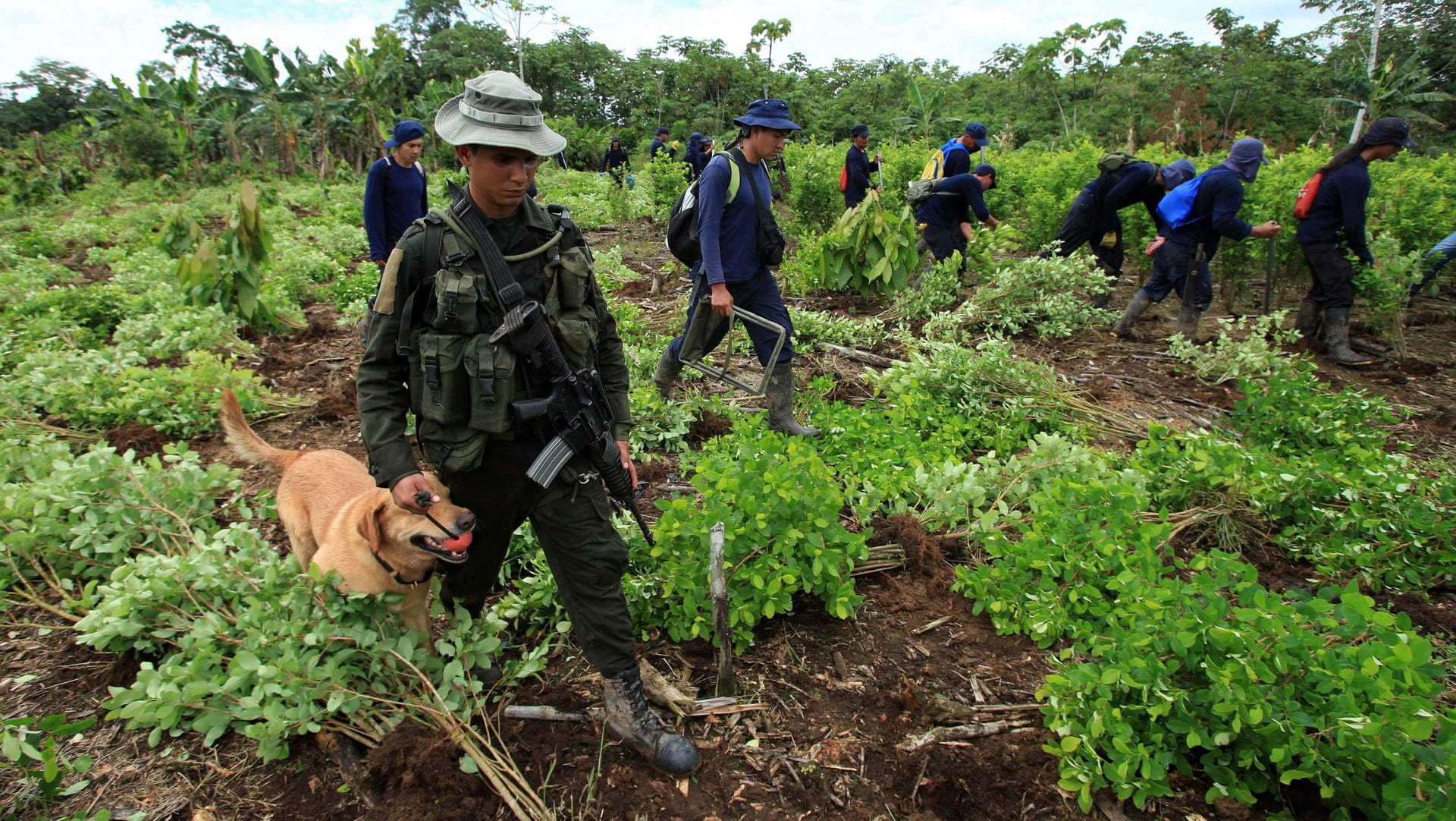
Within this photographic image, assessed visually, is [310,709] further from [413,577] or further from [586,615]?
[586,615]

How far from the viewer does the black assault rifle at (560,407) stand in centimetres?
230

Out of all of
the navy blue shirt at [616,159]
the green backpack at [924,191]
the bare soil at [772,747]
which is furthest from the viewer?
the navy blue shirt at [616,159]

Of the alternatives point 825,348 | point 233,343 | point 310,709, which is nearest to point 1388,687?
point 310,709

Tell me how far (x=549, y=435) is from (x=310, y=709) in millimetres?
1206

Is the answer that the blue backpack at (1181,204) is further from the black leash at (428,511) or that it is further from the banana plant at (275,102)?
the banana plant at (275,102)

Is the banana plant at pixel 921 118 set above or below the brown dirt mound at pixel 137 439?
above

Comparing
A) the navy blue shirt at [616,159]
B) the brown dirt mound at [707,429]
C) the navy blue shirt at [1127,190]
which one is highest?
the navy blue shirt at [616,159]

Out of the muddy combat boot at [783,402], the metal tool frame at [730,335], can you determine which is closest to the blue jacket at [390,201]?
the metal tool frame at [730,335]

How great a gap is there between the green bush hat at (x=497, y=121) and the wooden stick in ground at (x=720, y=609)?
143 centimetres

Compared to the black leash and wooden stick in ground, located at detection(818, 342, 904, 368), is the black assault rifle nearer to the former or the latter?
the black leash

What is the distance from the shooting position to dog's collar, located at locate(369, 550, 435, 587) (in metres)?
2.48

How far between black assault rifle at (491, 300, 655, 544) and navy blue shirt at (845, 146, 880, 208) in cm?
870

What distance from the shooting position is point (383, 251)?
553cm

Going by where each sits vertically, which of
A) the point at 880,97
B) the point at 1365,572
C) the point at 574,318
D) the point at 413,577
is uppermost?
the point at 880,97
